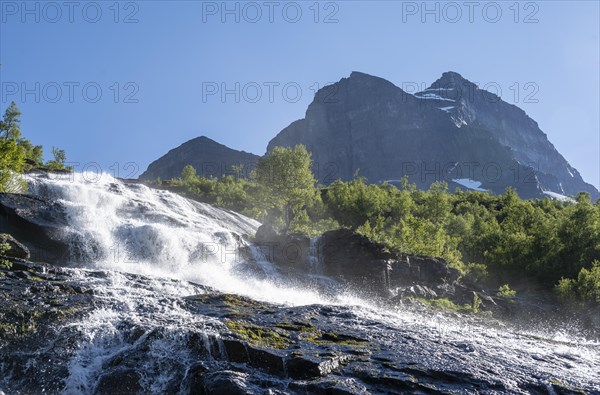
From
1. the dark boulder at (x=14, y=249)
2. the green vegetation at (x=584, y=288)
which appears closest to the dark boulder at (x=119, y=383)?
the dark boulder at (x=14, y=249)

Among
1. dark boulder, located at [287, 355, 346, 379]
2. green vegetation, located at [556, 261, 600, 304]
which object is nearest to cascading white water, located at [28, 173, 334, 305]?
dark boulder, located at [287, 355, 346, 379]

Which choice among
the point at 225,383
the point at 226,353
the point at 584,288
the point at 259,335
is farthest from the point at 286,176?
the point at 225,383

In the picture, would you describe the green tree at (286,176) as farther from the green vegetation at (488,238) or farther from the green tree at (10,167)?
the green tree at (10,167)

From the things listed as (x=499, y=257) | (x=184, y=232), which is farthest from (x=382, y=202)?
(x=184, y=232)

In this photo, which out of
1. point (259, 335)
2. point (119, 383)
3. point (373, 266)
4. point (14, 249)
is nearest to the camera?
point (119, 383)

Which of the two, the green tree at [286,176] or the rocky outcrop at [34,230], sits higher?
the green tree at [286,176]

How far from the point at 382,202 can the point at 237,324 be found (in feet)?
211

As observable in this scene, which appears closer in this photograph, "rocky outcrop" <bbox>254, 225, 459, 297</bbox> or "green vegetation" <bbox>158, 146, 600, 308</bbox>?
"rocky outcrop" <bbox>254, 225, 459, 297</bbox>

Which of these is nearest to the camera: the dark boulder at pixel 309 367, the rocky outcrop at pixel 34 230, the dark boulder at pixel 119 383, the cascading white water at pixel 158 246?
the dark boulder at pixel 119 383

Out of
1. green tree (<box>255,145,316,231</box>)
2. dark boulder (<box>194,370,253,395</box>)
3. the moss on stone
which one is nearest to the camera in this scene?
dark boulder (<box>194,370,253,395</box>)

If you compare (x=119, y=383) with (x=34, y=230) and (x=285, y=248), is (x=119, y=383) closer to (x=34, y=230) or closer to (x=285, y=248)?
(x=34, y=230)

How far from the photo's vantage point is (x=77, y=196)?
42.4 m

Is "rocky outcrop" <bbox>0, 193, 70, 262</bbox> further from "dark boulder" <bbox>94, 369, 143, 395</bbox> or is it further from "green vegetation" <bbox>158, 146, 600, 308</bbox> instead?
"green vegetation" <bbox>158, 146, 600, 308</bbox>

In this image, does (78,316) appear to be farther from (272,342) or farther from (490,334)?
(490,334)
